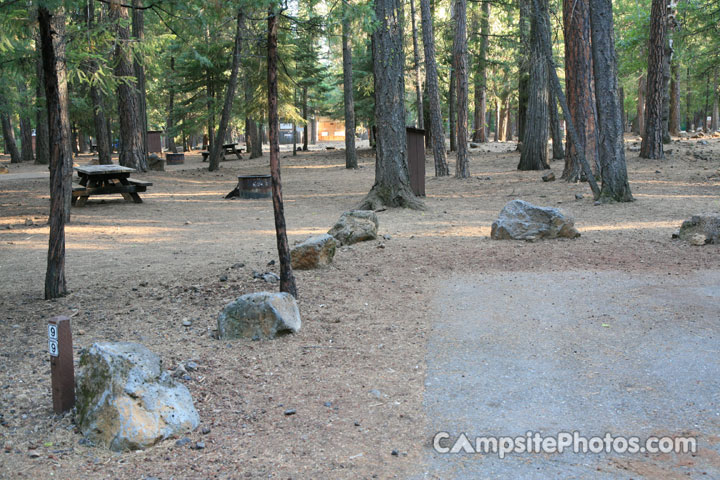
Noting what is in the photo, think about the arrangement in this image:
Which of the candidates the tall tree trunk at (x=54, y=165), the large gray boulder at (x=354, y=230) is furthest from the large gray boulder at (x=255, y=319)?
the large gray boulder at (x=354, y=230)

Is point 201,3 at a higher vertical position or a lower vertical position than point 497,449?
higher

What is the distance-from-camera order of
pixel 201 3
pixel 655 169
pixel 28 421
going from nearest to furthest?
pixel 28 421
pixel 201 3
pixel 655 169

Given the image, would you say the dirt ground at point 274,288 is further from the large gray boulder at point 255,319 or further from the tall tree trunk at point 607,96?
the tall tree trunk at point 607,96

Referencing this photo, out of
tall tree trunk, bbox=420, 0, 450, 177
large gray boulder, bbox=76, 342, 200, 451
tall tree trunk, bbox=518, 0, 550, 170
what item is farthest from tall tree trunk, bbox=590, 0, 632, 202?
large gray boulder, bbox=76, 342, 200, 451

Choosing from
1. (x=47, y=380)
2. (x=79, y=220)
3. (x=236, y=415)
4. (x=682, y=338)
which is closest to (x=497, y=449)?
(x=236, y=415)

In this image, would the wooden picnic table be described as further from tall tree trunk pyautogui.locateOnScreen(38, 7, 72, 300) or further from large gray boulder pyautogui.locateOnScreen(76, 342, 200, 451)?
large gray boulder pyautogui.locateOnScreen(76, 342, 200, 451)

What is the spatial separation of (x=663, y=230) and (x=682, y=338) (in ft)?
16.3

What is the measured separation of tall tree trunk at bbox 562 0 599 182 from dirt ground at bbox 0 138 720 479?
1.53m

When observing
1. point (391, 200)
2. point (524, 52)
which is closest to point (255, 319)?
point (391, 200)

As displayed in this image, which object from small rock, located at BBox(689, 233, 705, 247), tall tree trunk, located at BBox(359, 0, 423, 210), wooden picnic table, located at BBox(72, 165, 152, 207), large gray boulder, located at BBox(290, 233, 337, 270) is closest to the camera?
large gray boulder, located at BBox(290, 233, 337, 270)

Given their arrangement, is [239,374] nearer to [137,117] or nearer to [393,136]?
[393,136]

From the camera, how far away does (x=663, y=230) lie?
9570 millimetres

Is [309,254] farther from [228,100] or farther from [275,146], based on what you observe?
[228,100]

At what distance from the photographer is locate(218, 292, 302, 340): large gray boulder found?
17.8ft
